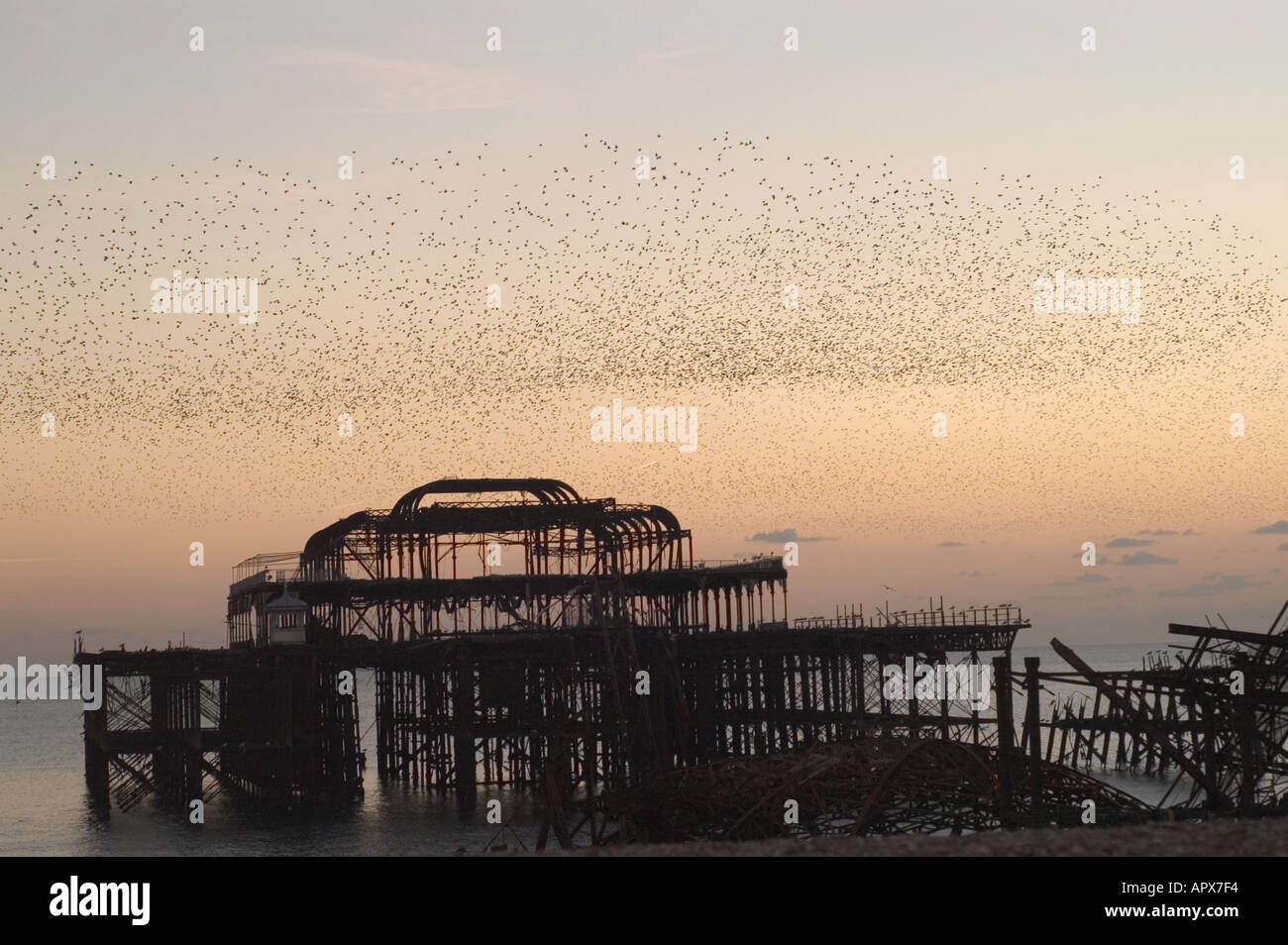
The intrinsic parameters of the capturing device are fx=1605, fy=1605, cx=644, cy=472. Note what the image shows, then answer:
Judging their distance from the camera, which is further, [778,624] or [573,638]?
[778,624]

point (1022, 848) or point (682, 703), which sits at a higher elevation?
point (1022, 848)

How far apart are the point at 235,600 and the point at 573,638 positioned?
2151 cm

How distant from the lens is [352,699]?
7006cm

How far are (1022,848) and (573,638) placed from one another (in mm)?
44647

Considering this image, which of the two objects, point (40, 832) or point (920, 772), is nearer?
point (920, 772)

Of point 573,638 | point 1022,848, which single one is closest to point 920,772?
point 1022,848
